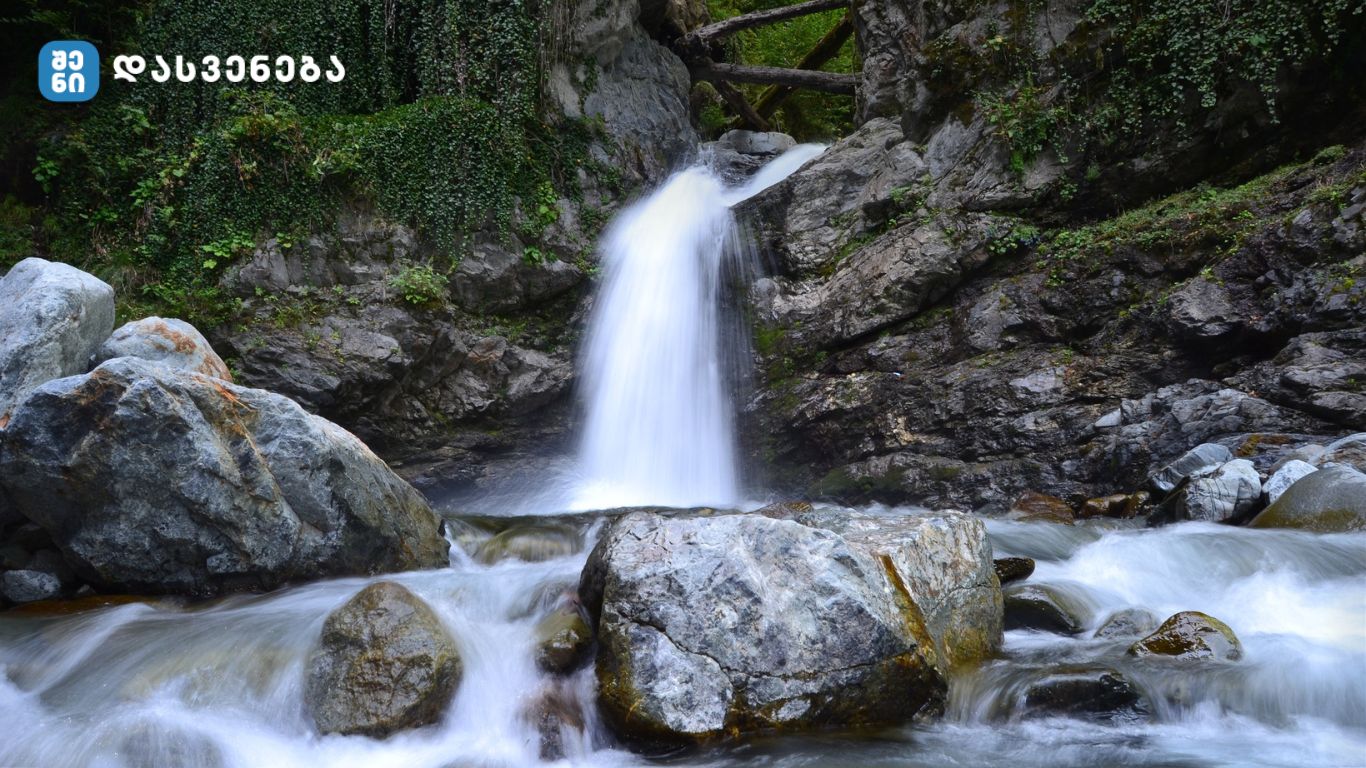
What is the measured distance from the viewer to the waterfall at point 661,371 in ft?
31.9

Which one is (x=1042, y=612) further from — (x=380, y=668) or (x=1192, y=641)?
(x=380, y=668)

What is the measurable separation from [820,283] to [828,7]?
701 cm

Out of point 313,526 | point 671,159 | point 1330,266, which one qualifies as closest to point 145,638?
point 313,526

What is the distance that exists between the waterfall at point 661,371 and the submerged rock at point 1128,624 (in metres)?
4.98

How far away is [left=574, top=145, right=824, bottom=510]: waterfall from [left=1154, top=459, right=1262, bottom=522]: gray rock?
4.64m

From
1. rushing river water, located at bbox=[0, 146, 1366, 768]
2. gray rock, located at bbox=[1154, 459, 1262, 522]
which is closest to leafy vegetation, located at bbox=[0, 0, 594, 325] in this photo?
rushing river water, located at bbox=[0, 146, 1366, 768]

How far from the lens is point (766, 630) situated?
387 centimetres

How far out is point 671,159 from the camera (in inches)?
527

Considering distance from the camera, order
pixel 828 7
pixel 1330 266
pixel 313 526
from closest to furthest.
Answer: pixel 313 526, pixel 1330 266, pixel 828 7

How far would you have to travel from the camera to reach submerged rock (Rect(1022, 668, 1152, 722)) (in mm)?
3803

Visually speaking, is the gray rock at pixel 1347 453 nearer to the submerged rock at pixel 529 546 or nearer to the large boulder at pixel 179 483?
the submerged rock at pixel 529 546

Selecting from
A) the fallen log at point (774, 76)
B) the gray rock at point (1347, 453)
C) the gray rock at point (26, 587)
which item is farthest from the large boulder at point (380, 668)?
the fallen log at point (774, 76)

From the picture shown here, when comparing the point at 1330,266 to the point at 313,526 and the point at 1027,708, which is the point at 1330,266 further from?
the point at 313,526

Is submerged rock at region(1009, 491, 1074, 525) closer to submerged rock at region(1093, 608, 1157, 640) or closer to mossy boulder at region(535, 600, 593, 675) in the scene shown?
submerged rock at region(1093, 608, 1157, 640)
